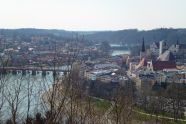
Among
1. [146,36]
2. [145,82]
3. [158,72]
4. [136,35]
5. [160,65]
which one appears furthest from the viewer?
[136,35]

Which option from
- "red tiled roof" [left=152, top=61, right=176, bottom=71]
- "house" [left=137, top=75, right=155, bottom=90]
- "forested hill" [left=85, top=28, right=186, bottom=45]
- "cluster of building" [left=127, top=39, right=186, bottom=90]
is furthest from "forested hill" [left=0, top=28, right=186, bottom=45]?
"house" [left=137, top=75, right=155, bottom=90]

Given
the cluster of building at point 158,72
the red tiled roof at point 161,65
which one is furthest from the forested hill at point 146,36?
the red tiled roof at point 161,65

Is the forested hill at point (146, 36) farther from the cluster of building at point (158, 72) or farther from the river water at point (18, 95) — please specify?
the river water at point (18, 95)

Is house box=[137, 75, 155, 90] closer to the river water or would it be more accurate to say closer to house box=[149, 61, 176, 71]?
house box=[149, 61, 176, 71]

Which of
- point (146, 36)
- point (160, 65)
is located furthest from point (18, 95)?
point (146, 36)

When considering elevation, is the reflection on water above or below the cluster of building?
above

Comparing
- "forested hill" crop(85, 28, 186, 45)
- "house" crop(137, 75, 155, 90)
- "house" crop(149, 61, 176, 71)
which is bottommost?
"house" crop(137, 75, 155, 90)

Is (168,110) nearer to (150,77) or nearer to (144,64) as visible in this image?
(150,77)

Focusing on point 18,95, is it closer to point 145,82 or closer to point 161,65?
point 145,82
